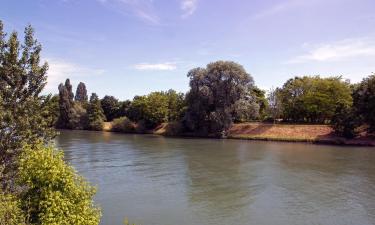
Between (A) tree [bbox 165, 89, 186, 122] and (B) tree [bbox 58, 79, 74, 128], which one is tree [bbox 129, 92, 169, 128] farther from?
(B) tree [bbox 58, 79, 74, 128]

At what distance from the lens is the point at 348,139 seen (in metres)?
67.2

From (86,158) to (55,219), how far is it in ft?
123

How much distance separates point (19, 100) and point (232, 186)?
21479mm

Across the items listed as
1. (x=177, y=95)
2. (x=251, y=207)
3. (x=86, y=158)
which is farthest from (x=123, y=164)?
(x=177, y=95)

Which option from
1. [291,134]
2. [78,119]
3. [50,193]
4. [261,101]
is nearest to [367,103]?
[291,134]

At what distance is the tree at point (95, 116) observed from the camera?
115 meters

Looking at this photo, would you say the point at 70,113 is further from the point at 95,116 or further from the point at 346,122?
the point at 346,122

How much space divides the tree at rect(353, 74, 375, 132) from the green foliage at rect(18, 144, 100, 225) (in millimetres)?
62902

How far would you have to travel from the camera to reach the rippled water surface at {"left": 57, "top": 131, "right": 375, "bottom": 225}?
81.0ft

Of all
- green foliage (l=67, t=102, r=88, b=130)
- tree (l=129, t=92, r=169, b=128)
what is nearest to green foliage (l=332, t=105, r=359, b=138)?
tree (l=129, t=92, r=169, b=128)

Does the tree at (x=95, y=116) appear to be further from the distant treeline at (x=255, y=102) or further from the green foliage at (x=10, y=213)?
the green foliage at (x=10, y=213)

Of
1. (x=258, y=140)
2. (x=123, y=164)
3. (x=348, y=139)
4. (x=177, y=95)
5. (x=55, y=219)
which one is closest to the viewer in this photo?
(x=55, y=219)

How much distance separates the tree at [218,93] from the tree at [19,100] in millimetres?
66324

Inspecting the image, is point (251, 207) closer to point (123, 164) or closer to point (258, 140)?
point (123, 164)
